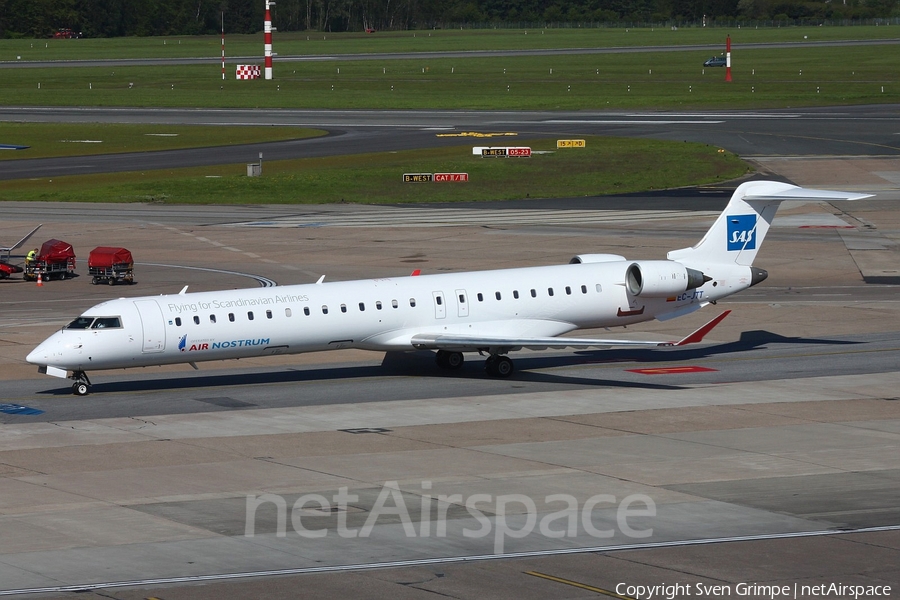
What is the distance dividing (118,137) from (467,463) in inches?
3316

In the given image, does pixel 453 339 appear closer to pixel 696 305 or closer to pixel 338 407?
pixel 338 407

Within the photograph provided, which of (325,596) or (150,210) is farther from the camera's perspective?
(150,210)

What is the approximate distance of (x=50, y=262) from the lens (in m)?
51.2

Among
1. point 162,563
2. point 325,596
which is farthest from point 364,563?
point 162,563

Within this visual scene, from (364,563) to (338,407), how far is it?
484 inches

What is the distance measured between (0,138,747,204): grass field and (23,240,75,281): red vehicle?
2245 centimetres

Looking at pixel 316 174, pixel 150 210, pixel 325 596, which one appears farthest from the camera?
pixel 316 174

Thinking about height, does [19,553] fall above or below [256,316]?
below

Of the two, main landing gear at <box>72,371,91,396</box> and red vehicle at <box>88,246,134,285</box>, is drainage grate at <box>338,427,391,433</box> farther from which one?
red vehicle at <box>88,246,134,285</box>

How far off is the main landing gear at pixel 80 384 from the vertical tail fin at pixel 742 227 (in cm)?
1809

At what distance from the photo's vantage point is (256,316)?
33.4 metres

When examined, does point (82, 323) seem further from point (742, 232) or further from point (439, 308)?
point (742, 232)

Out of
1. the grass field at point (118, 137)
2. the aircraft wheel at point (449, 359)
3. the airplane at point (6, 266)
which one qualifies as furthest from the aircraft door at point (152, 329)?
the grass field at point (118, 137)

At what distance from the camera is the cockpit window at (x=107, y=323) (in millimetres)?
32312
